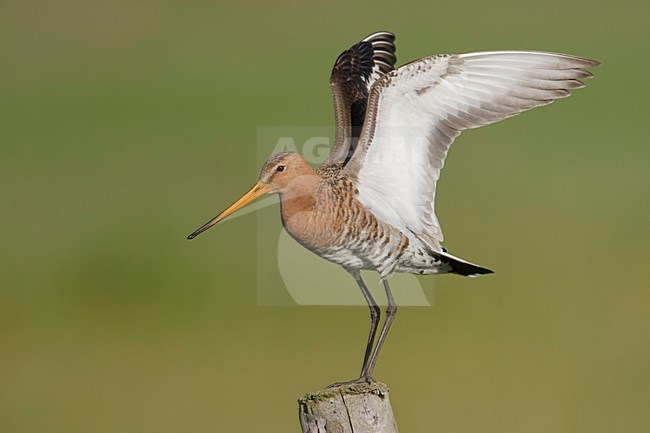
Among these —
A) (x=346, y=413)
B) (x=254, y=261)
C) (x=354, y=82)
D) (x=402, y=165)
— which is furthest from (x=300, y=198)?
(x=254, y=261)

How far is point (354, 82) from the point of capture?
6375 mm

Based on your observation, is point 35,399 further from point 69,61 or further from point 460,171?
point 69,61

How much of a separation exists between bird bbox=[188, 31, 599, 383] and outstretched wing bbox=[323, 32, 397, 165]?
0.38 feet

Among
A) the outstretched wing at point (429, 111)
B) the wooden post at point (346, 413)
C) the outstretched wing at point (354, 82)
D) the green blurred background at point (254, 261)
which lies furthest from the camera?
the green blurred background at point (254, 261)

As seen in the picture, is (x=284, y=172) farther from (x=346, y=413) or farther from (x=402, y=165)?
(x=346, y=413)

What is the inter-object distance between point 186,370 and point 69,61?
35.7 ft

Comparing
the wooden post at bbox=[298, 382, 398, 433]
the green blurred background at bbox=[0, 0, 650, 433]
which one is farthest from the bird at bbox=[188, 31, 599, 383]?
the green blurred background at bbox=[0, 0, 650, 433]

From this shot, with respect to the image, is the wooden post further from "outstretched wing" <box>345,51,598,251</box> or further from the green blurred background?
the green blurred background

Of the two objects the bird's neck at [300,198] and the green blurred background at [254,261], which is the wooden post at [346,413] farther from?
the green blurred background at [254,261]

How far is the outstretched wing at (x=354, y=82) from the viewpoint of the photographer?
237 inches

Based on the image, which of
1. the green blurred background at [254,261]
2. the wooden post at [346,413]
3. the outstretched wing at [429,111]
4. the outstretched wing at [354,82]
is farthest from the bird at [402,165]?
the green blurred background at [254,261]

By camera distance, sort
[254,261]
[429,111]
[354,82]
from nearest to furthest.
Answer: [429,111] < [354,82] < [254,261]

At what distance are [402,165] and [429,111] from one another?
0.29 metres

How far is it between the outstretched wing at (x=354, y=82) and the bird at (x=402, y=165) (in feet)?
0.38
